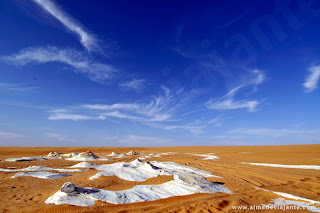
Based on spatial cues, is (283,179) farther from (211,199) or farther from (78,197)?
(78,197)

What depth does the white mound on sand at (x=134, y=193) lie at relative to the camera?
227 inches

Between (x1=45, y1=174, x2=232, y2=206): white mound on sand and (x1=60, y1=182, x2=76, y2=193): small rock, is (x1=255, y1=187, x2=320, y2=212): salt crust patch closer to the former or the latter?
(x1=45, y1=174, x2=232, y2=206): white mound on sand

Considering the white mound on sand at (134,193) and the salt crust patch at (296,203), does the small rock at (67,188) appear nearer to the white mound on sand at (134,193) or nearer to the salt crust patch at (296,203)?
the white mound on sand at (134,193)

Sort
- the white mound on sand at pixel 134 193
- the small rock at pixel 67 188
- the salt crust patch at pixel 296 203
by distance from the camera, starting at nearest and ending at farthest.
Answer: the salt crust patch at pixel 296 203
the white mound on sand at pixel 134 193
the small rock at pixel 67 188

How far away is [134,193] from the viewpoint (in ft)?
22.1

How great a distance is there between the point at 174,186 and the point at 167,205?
79.7 inches

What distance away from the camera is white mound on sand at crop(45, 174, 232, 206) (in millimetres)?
5771

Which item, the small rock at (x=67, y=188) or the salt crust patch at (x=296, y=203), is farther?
the small rock at (x=67, y=188)

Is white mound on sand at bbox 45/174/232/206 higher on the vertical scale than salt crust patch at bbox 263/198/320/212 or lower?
higher

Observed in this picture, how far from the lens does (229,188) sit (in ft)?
26.0

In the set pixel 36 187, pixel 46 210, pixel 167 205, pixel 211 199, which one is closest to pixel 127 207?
pixel 167 205

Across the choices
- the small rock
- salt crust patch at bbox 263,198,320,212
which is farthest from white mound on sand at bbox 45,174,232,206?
salt crust patch at bbox 263,198,320,212

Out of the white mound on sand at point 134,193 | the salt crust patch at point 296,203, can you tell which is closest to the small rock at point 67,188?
the white mound on sand at point 134,193

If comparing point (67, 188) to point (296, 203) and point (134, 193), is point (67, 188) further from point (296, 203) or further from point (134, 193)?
point (296, 203)
